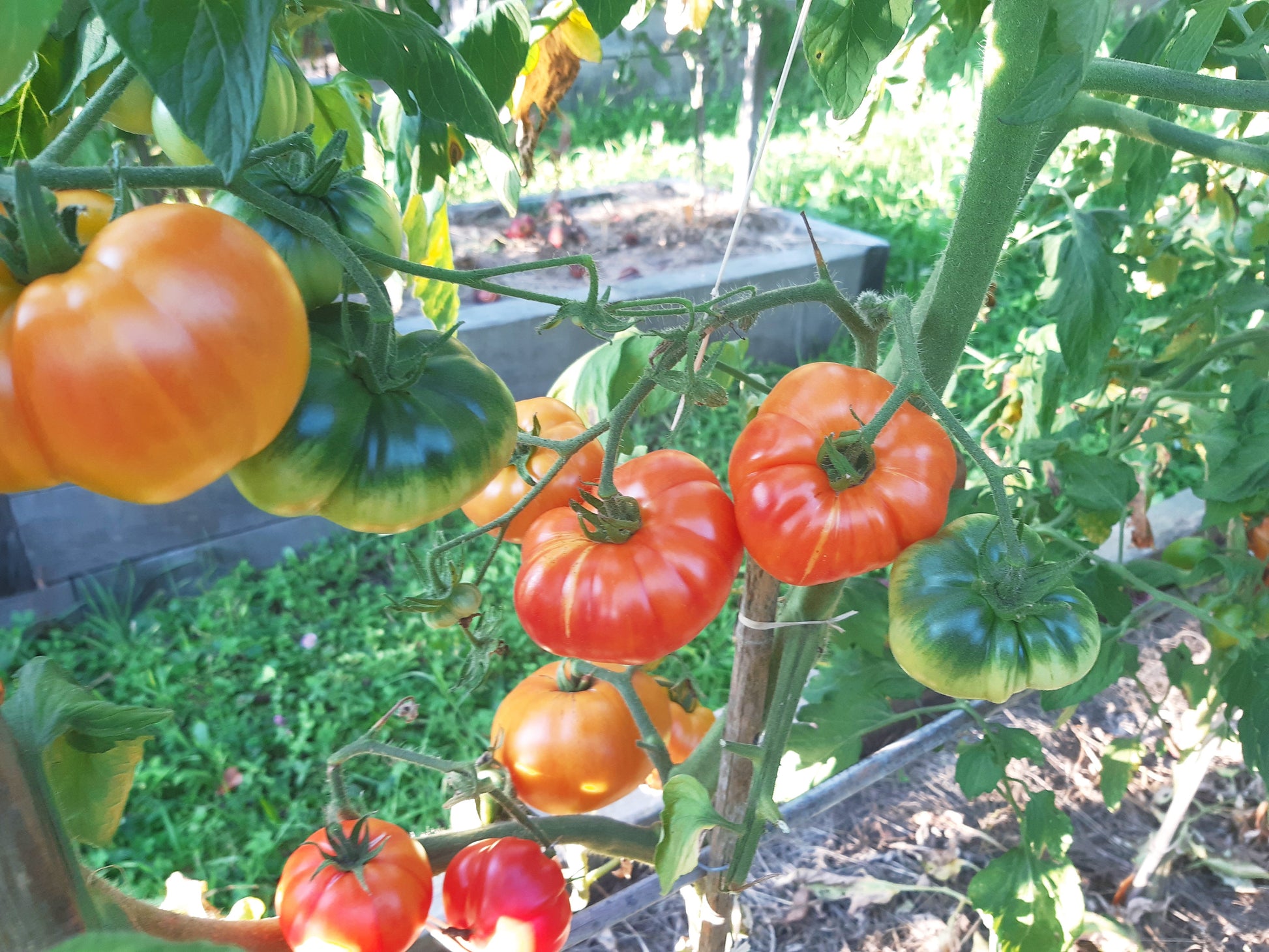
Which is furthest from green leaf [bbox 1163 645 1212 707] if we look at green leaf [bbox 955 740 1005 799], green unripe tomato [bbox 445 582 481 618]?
green unripe tomato [bbox 445 582 481 618]

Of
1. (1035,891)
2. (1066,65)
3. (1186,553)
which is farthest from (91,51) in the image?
(1186,553)

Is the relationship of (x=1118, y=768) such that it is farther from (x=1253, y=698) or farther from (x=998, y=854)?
(x=1253, y=698)

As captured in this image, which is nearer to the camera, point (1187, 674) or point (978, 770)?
point (978, 770)

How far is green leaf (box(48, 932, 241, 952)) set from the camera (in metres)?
0.24

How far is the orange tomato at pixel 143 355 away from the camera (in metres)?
0.31

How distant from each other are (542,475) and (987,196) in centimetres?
38

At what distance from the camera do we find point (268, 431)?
361 millimetres

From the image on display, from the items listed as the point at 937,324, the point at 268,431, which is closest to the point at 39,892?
the point at 268,431

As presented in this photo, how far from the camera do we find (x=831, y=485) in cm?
53

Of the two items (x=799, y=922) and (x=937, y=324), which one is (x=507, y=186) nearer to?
(x=937, y=324)

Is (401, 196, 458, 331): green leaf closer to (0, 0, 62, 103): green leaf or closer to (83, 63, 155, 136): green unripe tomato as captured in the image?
(83, 63, 155, 136): green unripe tomato

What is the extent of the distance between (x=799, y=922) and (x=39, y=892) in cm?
140

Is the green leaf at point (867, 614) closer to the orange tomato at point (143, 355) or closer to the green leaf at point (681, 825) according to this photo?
the green leaf at point (681, 825)

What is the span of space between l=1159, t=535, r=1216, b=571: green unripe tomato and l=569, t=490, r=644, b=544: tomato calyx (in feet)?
3.51
